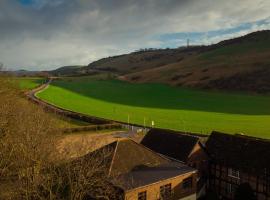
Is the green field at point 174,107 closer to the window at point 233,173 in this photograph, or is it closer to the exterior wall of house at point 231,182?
the exterior wall of house at point 231,182

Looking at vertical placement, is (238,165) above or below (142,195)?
above

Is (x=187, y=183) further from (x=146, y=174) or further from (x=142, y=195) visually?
(x=142, y=195)

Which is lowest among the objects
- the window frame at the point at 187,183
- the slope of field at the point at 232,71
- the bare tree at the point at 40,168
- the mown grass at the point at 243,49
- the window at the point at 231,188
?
the window at the point at 231,188

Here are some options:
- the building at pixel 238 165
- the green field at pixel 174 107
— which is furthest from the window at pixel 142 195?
the green field at pixel 174 107

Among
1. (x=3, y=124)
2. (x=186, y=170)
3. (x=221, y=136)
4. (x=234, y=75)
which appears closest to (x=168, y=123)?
(x=221, y=136)

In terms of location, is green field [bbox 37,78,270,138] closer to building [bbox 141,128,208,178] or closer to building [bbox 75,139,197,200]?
building [bbox 141,128,208,178]

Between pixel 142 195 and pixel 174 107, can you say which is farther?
pixel 174 107

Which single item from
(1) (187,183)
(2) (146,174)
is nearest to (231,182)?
(1) (187,183)

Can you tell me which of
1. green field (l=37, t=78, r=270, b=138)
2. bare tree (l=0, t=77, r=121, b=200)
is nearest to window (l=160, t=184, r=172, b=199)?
bare tree (l=0, t=77, r=121, b=200)
